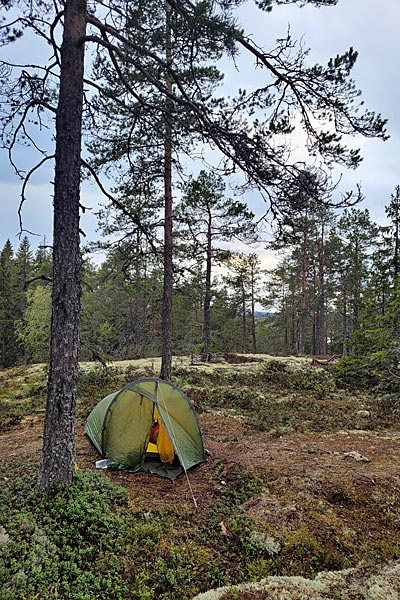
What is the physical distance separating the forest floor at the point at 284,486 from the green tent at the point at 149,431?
0.89 ft

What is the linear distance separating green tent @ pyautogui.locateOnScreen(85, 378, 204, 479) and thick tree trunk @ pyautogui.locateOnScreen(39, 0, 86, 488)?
166cm

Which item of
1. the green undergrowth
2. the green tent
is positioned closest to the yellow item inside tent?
the green tent

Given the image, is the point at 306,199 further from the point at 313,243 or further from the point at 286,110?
the point at 313,243

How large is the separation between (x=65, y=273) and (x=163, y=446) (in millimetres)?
3573

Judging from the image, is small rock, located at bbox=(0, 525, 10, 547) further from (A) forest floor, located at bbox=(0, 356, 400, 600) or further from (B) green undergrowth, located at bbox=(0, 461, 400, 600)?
(A) forest floor, located at bbox=(0, 356, 400, 600)

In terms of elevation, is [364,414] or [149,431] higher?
[149,431]

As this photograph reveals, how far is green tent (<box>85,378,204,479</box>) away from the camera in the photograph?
233 inches

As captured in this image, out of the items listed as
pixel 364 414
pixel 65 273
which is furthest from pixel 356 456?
pixel 65 273

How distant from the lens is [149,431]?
614 centimetres

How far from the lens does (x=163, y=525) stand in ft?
13.9

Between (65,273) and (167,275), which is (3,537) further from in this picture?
(167,275)

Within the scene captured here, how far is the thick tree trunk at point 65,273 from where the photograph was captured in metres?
4.24

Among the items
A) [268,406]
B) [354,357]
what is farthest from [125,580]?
[354,357]

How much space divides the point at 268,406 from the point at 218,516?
5930 millimetres
